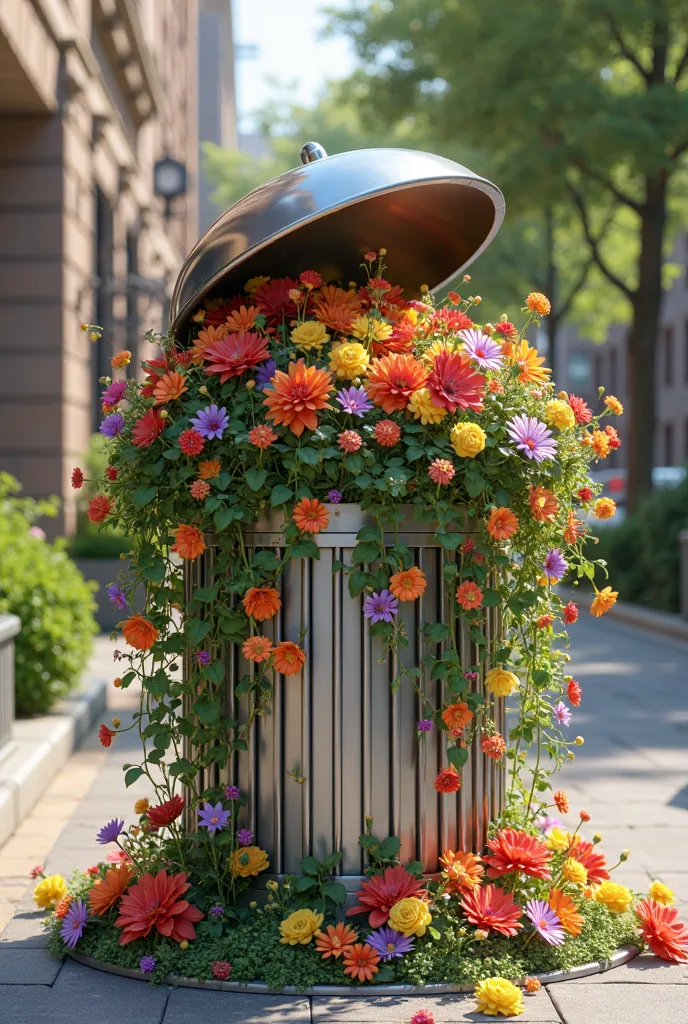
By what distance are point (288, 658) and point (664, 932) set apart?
4.64 feet

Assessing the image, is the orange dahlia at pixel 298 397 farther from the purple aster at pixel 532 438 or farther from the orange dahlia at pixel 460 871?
the orange dahlia at pixel 460 871

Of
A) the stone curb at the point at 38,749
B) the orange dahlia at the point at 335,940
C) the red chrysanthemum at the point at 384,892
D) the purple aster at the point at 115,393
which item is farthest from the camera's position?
the stone curb at the point at 38,749

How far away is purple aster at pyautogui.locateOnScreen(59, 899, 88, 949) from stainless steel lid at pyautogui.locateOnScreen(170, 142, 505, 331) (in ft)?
6.19

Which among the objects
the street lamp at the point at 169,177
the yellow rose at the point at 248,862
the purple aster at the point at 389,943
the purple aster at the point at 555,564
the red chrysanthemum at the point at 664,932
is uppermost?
the street lamp at the point at 169,177

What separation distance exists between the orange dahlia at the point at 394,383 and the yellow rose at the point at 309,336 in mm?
216

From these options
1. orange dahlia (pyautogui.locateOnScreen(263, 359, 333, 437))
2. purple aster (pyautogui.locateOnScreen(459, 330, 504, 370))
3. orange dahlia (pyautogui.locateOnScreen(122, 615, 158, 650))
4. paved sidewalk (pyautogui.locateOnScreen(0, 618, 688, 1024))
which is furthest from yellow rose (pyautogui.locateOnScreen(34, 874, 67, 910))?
purple aster (pyautogui.locateOnScreen(459, 330, 504, 370))

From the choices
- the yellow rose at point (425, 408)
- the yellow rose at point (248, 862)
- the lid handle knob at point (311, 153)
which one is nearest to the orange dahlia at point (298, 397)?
the yellow rose at point (425, 408)

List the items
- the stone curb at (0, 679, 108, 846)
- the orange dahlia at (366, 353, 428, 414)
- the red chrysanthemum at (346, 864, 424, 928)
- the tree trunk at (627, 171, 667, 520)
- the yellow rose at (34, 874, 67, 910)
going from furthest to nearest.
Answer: the tree trunk at (627, 171, 667, 520) < the stone curb at (0, 679, 108, 846) < the yellow rose at (34, 874, 67, 910) < the orange dahlia at (366, 353, 428, 414) < the red chrysanthemum at (346, 864, 424, 928)

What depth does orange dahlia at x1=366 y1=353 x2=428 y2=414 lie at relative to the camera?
149 inches

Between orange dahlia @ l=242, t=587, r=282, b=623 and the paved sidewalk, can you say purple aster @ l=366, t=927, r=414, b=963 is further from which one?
orange dahlia @ l=242, t=587, r=282, b=623

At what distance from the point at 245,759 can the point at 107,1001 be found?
2.62 feet

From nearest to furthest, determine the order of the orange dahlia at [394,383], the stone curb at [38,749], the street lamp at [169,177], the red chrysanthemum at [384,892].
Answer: the red chrysanthemum at [384,892]
the orange dahlia at [394,383]
the stone curb at [38,749]
the street lamp at [169,177]

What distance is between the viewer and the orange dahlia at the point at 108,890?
396 cm

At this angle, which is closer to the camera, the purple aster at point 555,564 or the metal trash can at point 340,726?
the metal trash can at point 340,726
